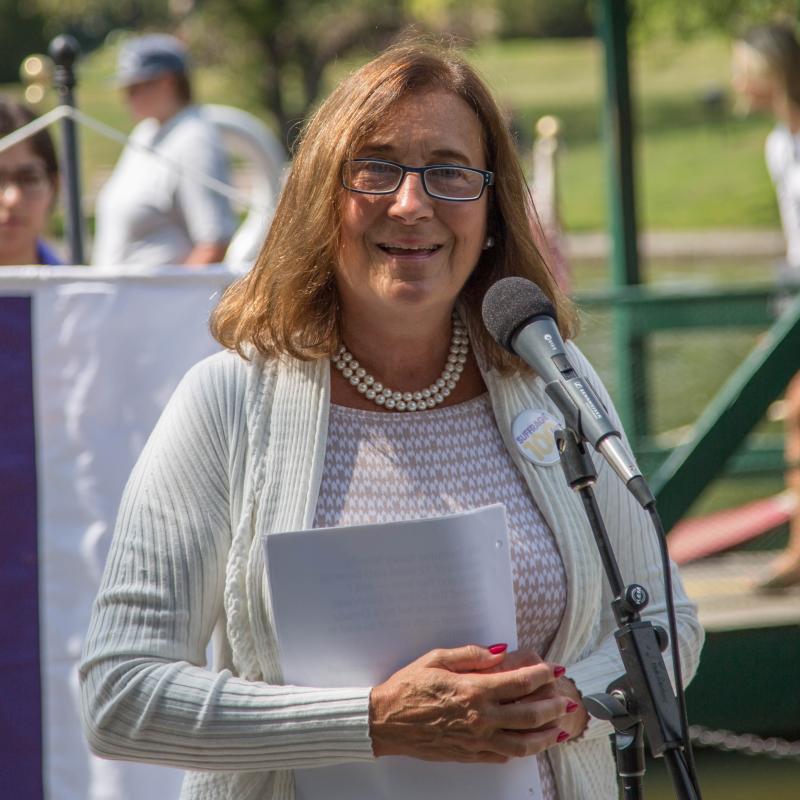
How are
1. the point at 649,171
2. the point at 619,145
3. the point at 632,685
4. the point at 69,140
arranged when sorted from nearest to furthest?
the point at 632,685
the point at 69,140
the point at 619,145
the point at 649,171

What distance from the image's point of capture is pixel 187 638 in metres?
2.27

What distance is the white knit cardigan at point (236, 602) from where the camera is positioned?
2.18m

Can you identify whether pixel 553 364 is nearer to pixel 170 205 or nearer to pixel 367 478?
pixel 367 478

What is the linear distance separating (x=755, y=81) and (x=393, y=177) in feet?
14.8

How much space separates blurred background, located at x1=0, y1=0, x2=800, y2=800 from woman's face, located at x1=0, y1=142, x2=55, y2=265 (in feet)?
1.03

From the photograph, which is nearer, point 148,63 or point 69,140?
point 69,140

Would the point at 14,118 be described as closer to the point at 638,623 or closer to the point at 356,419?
the point at 356,419

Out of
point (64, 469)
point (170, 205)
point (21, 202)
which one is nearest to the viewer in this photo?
point (64, 469)

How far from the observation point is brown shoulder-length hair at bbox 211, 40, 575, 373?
245cm

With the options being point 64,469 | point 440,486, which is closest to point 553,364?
point 440,486

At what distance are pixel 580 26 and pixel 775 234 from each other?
18603mm

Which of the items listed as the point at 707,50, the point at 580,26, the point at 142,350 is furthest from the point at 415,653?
the point at 580,26

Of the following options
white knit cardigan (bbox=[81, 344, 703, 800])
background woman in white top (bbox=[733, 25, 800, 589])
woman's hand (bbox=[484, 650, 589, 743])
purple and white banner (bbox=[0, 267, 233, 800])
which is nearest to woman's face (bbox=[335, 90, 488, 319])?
white knit cardigan (bbox=[81, 344, 703, 800])

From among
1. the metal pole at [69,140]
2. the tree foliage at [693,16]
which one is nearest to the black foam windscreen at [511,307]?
the metal pole at [69,140]
